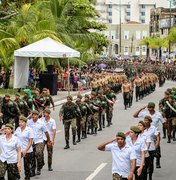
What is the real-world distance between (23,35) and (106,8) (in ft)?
431

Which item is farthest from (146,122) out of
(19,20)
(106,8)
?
(106,8)

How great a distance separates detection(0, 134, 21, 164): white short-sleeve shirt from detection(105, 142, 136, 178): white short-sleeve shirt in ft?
7.13

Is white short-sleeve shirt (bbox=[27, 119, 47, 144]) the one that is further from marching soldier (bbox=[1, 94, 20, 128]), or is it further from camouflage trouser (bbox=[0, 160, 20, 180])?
marching soldier (bbox=[1, 94, 20, 128])

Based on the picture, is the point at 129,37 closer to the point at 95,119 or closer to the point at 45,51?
the point at 45,51

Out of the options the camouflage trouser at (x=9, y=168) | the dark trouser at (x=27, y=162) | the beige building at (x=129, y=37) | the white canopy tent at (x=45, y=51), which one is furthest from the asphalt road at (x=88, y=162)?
the beige building at (x=129, y=37)

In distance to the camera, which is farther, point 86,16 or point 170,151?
point 86,16

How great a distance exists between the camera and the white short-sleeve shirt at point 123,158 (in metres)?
10.9

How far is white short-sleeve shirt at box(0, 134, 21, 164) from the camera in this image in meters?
12.3

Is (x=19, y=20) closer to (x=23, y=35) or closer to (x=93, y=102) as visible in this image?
(x=23, y=35)

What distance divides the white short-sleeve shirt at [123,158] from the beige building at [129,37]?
442 ft

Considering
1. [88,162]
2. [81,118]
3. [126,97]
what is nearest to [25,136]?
[88,162]

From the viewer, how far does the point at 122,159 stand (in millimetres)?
10914

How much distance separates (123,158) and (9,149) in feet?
8.28

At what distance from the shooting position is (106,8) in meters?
172
